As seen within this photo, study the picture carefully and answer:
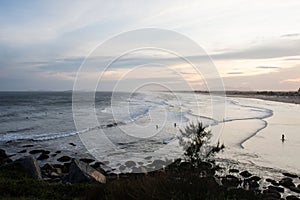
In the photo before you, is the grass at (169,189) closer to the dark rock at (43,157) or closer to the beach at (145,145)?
the beach at (145,145)

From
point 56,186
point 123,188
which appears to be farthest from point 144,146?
point 123,188

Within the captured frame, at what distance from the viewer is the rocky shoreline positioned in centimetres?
752

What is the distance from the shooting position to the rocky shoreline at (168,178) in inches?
296

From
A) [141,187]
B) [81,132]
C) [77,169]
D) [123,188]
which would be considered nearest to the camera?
[141,187]

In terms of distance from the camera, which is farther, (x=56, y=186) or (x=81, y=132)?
(x=81, y=132)

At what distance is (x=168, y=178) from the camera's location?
7.79 m

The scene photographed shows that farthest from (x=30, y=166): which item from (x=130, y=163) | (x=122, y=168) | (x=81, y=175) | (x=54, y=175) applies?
(x=130, y=163)

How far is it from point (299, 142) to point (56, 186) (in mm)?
21203

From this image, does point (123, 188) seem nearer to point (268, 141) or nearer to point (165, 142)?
point (165, 142)

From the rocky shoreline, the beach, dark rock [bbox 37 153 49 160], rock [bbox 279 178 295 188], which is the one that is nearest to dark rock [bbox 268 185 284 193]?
the rocky shoreline

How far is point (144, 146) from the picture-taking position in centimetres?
2628

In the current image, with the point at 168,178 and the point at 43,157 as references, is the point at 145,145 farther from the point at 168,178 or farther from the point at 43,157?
the point at 168,178

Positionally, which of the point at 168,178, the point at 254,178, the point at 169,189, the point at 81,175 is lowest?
the point at 254,178

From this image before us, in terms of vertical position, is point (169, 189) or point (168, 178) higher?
point (168, 178)
